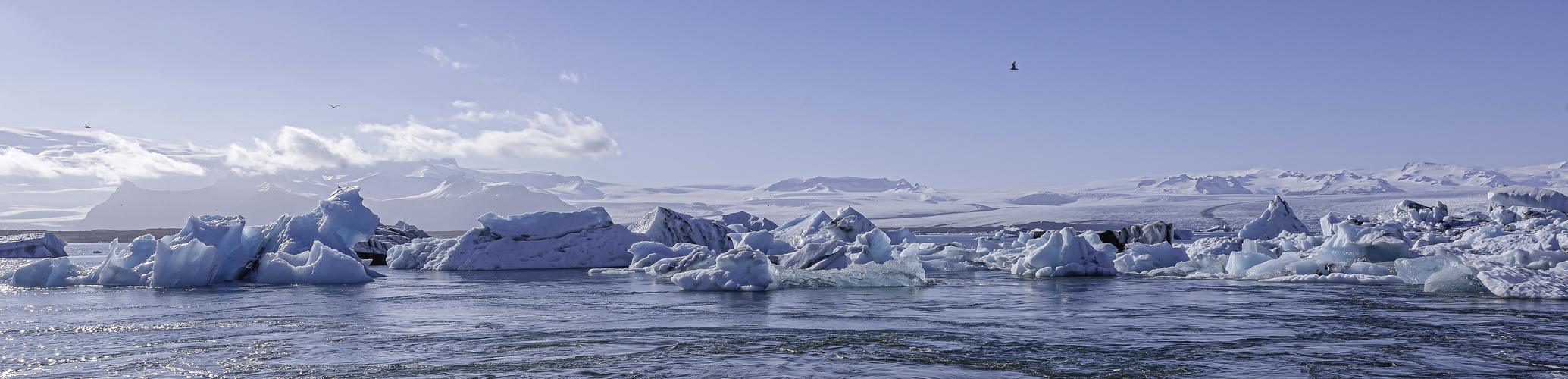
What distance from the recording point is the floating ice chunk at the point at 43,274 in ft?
44.9

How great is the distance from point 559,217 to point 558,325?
572 inches

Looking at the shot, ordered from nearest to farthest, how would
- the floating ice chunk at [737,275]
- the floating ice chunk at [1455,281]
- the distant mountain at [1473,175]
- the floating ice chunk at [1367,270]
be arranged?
1. the floating ice chunk at [1455,281]
2. the floating ice chunk at [737,275]
3. the floating ice chunk at [1367,270]
4. the distant mountain at [1473,175]

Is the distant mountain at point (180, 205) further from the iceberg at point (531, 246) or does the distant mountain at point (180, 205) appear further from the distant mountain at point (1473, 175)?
the distant mountain at point (1473, 175)

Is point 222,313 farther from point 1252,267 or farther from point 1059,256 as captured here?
point 1252,267

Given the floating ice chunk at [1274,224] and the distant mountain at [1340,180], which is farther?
the distant mountain at [1340,180]

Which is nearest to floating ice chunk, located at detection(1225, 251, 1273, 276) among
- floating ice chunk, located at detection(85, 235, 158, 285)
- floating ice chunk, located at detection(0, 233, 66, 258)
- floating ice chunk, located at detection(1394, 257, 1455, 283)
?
floating ice chunk, located at detection(1394, 257, 1455, 283)

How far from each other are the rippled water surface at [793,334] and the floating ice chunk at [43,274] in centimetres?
313

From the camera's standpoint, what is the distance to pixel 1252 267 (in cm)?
1477

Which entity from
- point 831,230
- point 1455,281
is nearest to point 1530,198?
point 831,230

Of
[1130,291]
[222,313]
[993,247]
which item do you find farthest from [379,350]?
[993,247]

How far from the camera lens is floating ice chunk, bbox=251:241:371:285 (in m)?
14.1

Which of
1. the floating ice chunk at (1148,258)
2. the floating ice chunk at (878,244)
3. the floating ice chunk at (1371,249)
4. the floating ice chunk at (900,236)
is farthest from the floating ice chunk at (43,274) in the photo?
the floating ice chunk at (900,236)

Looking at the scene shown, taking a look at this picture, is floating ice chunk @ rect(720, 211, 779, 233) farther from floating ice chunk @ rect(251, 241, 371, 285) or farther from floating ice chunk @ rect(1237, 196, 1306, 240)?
floating ice chunk @ rect(251, 241, 371, 285)

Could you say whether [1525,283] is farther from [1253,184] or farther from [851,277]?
[1253,184]
